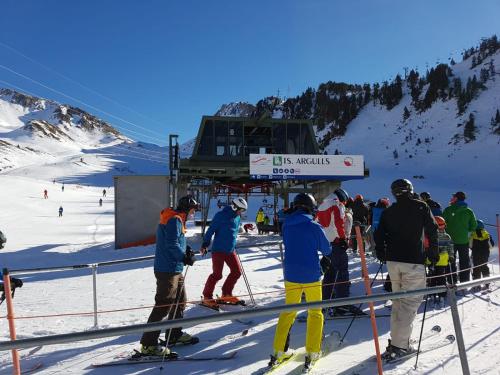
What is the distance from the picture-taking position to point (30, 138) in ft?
627

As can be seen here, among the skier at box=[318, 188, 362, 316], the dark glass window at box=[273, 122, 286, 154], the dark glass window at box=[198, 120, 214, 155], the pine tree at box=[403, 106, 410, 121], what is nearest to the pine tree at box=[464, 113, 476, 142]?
the pine tree at box=[403, 106, 410, 121]

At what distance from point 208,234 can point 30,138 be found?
21102 cm

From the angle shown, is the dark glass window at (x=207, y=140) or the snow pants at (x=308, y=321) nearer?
the snow pants at (x=308, y=321)

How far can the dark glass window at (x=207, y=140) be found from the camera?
64.7 ft

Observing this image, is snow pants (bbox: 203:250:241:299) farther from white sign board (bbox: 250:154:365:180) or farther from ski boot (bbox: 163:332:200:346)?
white sign board (bbox: 250:154:365:180)

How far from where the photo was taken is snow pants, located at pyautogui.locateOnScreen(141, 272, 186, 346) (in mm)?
4832

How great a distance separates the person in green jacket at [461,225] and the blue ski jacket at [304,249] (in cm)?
469

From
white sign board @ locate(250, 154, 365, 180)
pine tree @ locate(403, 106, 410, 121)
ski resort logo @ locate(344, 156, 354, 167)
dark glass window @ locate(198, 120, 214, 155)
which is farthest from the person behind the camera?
pine tree @ locate(403, 106, 410, 121)

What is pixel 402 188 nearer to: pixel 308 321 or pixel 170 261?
pixel 308 321

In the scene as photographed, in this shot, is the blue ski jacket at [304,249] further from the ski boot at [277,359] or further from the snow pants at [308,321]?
the ski boot at [277,359]

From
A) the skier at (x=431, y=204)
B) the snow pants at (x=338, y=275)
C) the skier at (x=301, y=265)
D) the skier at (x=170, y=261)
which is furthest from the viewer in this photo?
the skier at (x=431, y=204)

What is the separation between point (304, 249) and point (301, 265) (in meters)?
0.17

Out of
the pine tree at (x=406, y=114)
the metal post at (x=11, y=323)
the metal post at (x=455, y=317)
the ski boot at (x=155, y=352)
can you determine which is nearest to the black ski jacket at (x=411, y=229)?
the metal post at (x=455, y=317)

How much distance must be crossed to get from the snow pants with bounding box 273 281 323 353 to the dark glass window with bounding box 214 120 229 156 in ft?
51.2
